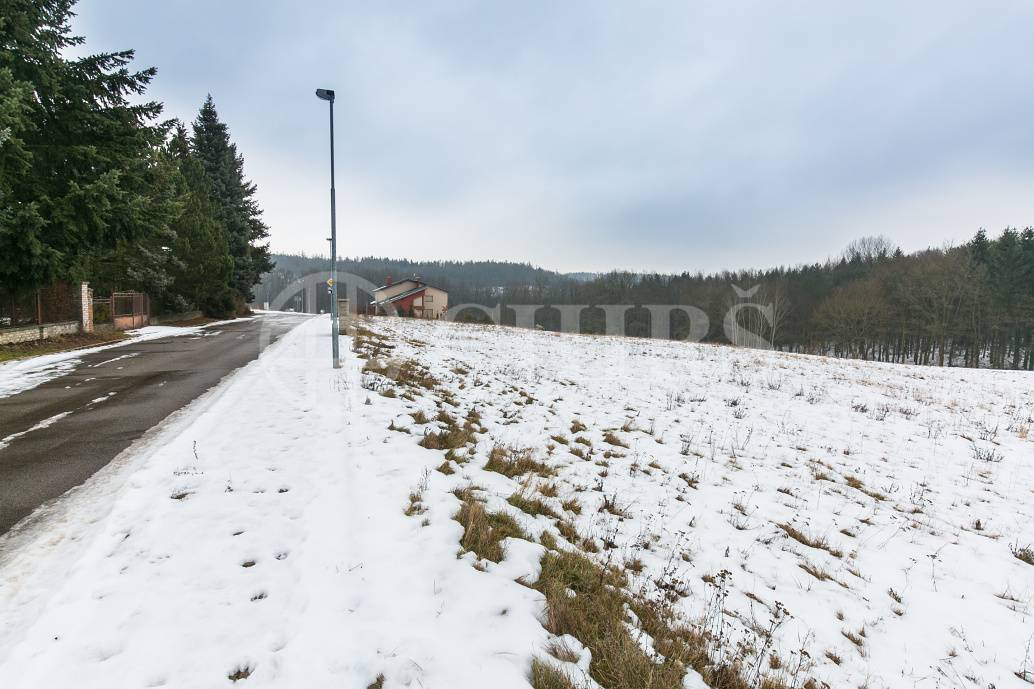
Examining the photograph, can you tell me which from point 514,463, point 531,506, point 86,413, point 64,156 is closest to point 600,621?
point 531,506

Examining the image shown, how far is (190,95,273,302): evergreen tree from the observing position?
116ft

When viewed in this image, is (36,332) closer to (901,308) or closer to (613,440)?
(613,440)

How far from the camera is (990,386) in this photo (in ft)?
52.2

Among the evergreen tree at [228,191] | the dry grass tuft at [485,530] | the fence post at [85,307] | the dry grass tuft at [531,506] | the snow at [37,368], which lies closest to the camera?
the dry grass tuft at [485,530]

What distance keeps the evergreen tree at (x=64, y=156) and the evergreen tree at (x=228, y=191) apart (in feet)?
69.6

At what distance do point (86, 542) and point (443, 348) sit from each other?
44.1 feet

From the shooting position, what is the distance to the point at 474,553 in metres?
3.80

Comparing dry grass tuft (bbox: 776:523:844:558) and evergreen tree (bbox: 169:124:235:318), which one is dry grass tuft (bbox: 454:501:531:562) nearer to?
dry grass tuft (bbox: 776:523:844:558)

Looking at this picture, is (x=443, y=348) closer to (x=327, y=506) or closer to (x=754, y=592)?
(x=327, y=506)

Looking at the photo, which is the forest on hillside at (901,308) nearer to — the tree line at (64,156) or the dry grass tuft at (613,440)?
the tree line at (64,156)

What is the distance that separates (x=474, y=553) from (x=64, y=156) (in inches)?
751

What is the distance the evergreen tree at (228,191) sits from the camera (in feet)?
116

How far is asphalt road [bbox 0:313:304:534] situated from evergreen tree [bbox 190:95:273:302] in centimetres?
2569

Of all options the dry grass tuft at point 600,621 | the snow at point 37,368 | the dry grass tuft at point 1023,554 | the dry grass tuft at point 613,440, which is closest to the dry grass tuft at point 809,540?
the dry grass tuft at point 1023,554
